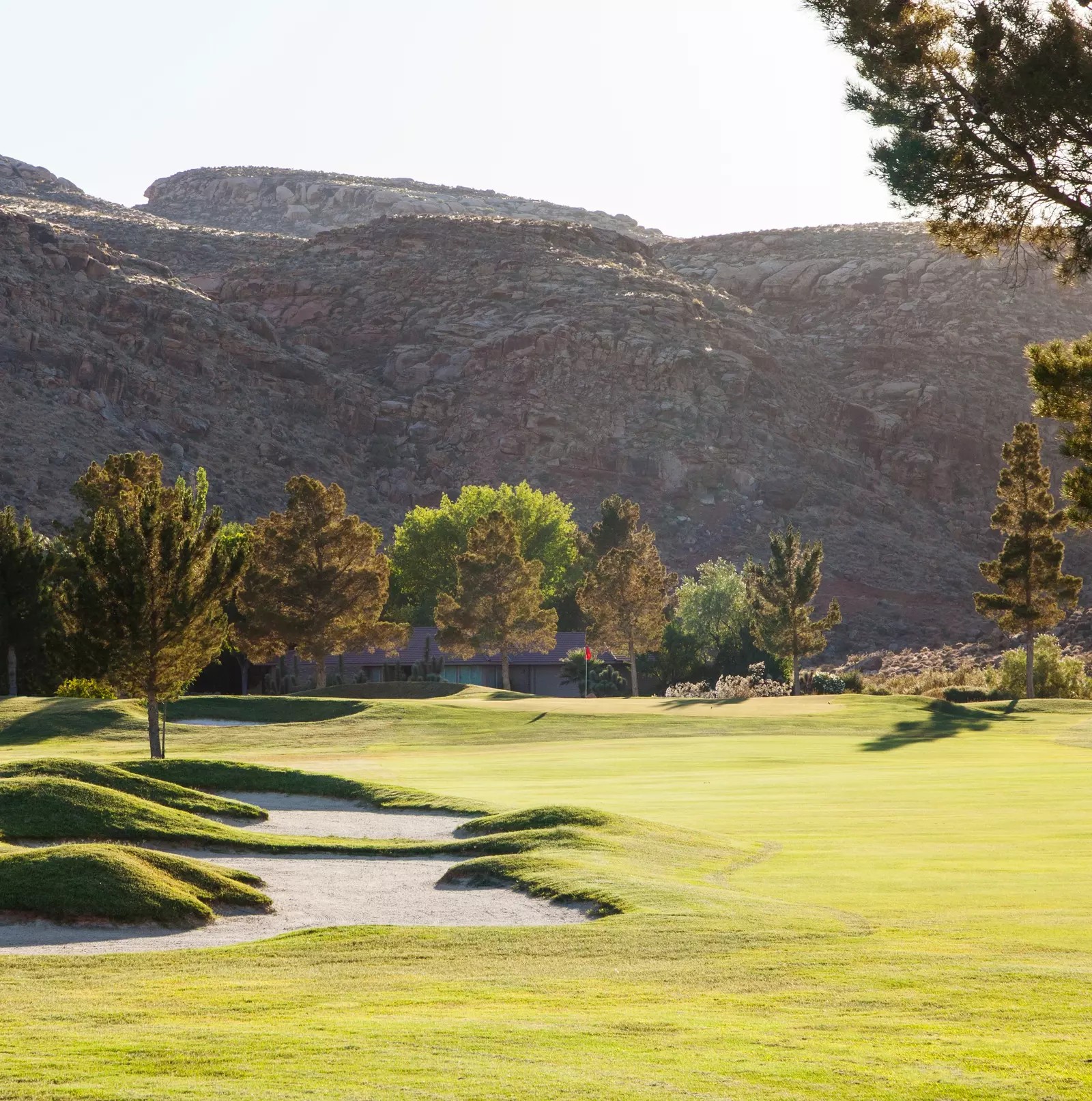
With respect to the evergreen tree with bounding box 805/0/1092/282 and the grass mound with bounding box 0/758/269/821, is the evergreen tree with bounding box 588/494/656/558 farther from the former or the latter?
the evergreen tree with bounding box 805/0/1092/282

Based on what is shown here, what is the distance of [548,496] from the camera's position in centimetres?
10625

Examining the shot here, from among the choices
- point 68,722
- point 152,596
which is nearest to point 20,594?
point 68,722

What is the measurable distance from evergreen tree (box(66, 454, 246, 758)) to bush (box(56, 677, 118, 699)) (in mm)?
20538

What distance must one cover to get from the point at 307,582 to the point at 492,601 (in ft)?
39.6

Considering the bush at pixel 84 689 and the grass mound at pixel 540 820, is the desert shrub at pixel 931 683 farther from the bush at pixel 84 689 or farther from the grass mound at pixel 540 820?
the grass mound at pixel 540 820

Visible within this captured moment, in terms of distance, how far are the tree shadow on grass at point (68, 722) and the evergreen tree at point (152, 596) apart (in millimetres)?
8987

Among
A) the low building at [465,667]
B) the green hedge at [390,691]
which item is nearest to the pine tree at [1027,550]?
the green hedge at [390,691]

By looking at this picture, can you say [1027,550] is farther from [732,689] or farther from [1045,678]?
[732,689]

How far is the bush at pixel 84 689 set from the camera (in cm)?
5609

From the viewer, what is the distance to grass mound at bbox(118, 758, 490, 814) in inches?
1126

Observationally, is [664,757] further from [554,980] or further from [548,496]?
[548,496]

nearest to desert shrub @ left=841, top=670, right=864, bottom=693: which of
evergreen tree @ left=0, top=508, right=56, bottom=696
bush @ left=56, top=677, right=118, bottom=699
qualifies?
bush @ left=56, top=677, right=118, bottom=699

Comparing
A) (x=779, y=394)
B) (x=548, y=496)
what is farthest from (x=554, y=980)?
(x=779, y=394)

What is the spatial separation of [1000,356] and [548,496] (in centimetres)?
7556
